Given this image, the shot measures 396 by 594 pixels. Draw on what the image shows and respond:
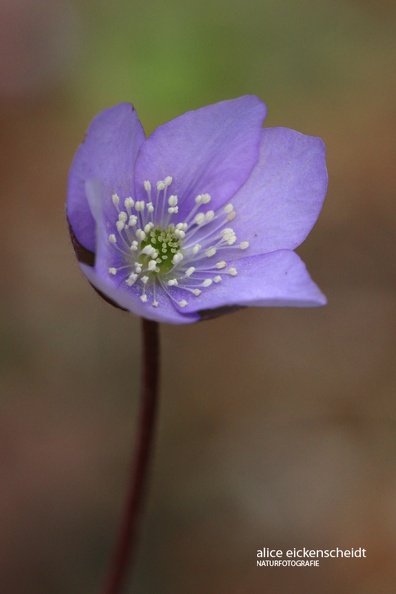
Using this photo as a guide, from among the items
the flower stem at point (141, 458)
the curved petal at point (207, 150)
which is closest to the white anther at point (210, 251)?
the curved petal at point (207, 150)

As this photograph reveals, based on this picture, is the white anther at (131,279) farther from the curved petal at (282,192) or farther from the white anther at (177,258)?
the curved petal at (282,192)

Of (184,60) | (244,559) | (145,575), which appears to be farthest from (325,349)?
(184,60)

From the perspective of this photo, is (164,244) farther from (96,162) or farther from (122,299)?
(122,299)

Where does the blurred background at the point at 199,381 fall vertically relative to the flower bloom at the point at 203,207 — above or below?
below

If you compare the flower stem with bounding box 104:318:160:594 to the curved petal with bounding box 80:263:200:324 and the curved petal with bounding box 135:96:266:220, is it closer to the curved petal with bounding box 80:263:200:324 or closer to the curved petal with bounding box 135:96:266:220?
the curved petal with bounding box 80:263:200:324

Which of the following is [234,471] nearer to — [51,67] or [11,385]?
[11,385]

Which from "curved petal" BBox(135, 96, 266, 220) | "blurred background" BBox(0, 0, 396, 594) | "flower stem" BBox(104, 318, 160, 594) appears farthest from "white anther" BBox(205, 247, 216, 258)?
"blurred background" BBox(0, 0, 396, 594)
